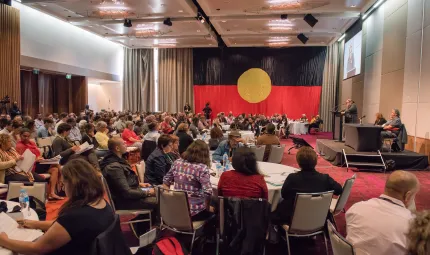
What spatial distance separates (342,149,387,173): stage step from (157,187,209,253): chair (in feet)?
19.1

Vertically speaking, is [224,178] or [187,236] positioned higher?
[224,178]

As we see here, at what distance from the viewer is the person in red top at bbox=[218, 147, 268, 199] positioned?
116 inches

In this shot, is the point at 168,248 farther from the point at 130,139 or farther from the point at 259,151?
the point at 130,139

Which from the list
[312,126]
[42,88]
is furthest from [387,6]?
[42,88]

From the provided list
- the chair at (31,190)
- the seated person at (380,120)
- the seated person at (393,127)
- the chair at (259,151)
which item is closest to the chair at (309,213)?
the chair at (31,190)

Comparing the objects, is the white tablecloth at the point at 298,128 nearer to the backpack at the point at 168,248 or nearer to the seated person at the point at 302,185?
the seated person at the point at 302,185

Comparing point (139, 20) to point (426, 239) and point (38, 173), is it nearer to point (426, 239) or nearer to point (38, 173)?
point (38, 173)

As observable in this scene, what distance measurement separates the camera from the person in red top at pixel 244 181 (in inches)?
116

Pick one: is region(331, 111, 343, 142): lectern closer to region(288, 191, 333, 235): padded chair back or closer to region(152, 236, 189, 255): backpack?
region(288, 191, 333, 235): padded chair back

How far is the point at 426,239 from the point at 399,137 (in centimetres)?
828

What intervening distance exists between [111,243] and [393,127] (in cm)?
834

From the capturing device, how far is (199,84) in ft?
64.8

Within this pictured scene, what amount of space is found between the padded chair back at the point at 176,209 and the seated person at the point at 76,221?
94 centimetres

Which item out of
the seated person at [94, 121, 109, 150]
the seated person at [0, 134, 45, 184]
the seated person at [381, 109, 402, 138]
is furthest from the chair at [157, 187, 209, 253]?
the seated person at [381, 109, 402, 138]
